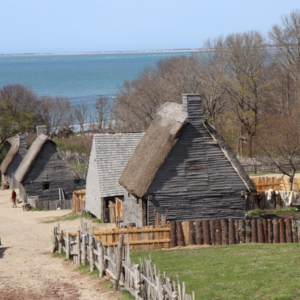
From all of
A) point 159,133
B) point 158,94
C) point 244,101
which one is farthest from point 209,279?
point 158,94

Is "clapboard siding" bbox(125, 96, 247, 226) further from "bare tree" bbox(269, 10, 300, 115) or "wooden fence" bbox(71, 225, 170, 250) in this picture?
"bare tree" bbox(269, 10, 300, 115)

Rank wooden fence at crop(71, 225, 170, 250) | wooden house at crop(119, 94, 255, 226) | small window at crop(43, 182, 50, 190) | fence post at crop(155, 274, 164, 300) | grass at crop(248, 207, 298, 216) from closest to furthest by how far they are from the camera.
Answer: fence post at crop(155, 274, 164, 300), wooden fence at crop(71, 225, 170, 250), wooden house at crop(119, 94, 255, 226), grass at crop(248, 207, 298, 216), small window at crop(43, 182, 50, 190)

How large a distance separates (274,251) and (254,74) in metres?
40.4

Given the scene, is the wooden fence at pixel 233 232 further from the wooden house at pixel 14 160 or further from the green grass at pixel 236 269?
the wooden house at pixel 14 160

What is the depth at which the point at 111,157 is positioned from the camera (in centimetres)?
2850

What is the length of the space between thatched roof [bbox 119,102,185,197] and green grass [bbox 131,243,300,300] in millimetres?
4203

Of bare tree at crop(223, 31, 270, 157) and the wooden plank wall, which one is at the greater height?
bare tree at crop(223, 31, 270, 157)

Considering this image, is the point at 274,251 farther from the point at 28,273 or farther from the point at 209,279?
the point at 28,273

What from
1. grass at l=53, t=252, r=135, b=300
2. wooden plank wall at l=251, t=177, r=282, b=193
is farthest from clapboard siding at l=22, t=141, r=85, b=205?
grass at l=53, t=252, r=135, b=300

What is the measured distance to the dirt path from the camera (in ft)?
46.6

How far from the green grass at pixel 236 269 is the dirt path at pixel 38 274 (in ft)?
7.39

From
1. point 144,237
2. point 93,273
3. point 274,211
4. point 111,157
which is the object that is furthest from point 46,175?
point 93,273

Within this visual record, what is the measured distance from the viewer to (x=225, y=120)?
182 ft

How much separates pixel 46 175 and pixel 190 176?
69.8 ft
